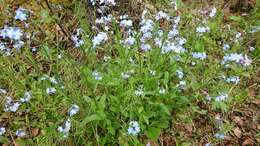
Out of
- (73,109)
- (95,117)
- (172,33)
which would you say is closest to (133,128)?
(95,117)

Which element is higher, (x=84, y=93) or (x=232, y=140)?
(x=84, y=93)

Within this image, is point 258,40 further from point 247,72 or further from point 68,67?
point 68,67

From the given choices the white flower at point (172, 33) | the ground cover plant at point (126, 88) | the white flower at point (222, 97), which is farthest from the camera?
the white flower at point (172, 33)

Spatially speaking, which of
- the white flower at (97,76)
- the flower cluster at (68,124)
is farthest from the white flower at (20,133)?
the white flower at (97,76)

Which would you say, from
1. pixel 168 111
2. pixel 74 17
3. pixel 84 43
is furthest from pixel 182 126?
pixel 74 17

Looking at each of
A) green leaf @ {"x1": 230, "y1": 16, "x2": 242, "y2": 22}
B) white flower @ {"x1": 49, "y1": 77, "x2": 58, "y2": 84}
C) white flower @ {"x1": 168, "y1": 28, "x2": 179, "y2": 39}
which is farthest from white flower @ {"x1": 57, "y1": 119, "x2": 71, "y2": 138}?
green leaf @ {"x1": 230, "y1": 16, "x2": 242, "y2": 22}


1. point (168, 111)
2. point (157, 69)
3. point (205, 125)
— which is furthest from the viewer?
point (205, 125)

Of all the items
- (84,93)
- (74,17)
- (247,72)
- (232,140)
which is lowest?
(232,140)

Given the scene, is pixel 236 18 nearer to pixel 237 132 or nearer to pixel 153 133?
pixel 237 132

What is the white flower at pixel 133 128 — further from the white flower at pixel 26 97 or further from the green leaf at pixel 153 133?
the white flower at pixel 26 97
